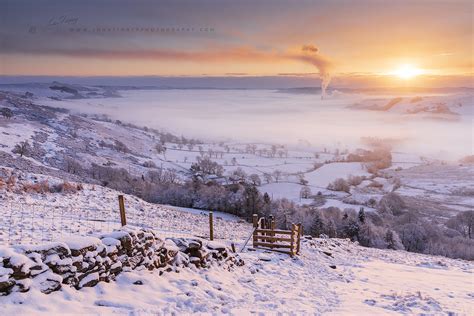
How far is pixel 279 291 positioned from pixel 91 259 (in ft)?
23.0

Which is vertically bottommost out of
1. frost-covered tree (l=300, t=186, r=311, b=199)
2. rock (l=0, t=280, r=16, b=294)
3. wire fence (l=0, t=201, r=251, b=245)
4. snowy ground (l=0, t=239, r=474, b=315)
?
snowy ground (l=0, t=239, r=474, b=315)

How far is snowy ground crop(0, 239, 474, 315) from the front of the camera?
9961mm

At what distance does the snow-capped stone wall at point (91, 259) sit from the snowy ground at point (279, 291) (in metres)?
0.29

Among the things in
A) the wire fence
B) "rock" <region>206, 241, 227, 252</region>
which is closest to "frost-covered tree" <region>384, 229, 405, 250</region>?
the wire fence

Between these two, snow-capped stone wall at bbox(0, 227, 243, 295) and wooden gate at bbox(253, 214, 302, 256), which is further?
wooden gate at bbox(253, 214, 302, 256)

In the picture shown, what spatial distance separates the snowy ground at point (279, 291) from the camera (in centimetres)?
996

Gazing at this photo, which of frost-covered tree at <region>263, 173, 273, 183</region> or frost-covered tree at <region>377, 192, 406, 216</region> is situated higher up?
frost-covered tree at <region>263, 173, 273, 183</region>

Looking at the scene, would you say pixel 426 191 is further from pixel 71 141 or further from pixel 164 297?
pixel 164 297

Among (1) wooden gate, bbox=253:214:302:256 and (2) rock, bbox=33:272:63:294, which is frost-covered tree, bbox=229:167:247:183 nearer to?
(1) wooden gate, bbox=253:214:302:256

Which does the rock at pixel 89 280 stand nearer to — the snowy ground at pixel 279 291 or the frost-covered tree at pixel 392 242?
the snowy ground at pixel 279 291

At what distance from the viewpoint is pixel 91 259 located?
10.8 meters

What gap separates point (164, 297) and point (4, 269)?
423 cm

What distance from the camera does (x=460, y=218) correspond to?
351ft

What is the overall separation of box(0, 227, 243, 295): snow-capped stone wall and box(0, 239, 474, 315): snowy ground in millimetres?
286
